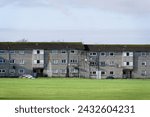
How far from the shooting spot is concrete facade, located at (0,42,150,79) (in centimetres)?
10006

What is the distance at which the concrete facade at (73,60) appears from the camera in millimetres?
100062

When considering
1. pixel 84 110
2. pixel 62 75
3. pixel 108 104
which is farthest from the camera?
pixel 62 75

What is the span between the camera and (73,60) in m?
101

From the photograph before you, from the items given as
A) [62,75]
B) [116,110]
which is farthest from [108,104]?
[62,75]

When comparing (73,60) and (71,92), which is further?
(73,60)

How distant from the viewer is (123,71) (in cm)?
10325

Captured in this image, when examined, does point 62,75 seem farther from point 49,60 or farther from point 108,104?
point 108,104

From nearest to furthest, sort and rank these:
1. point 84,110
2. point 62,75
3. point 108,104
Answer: point 84,110 < point 108,104 < point 62,75

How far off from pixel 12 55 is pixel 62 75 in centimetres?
1071

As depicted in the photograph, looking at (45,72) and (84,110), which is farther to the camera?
(45,72)

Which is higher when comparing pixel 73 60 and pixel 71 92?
pixel 73 60

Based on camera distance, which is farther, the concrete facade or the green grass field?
the concrete facade

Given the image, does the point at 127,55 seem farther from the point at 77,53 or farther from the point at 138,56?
the point at 77,53

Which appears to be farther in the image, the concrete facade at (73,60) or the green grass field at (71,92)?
the concrete facade at (73,60)
